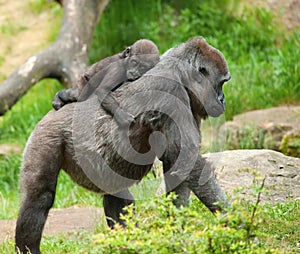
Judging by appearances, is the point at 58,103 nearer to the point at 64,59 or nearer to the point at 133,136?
the point at 133,136

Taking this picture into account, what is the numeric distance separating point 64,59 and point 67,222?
282cm

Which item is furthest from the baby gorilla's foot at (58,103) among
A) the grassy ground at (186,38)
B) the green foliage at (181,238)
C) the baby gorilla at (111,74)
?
the grassy ground at (186,38)

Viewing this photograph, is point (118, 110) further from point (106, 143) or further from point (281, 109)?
point (281, 109)

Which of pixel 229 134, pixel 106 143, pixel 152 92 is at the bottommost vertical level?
pixel 229 134

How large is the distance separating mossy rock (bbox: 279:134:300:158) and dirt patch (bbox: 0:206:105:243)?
2298mm

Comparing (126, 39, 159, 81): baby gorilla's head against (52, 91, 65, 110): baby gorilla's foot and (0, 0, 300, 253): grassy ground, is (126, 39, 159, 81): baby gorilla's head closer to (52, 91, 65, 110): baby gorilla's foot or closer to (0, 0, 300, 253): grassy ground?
(52, 91, 65, 110): baby gorilla's foot

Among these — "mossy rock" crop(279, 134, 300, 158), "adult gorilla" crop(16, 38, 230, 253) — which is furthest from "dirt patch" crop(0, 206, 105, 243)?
"mossy rock" crop(279, 134, 300, 158)

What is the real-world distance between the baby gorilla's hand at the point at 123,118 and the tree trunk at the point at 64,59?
3.67 m

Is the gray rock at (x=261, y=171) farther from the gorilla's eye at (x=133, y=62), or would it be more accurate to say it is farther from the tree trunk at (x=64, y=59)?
the tree trunk at (x=64, y=59)

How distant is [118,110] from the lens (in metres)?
4.55

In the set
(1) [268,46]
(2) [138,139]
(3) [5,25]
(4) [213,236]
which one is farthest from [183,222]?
(3) [5,25]

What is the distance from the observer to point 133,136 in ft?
14.9

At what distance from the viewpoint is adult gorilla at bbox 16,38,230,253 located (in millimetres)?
4312

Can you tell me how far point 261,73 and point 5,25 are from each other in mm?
4554
